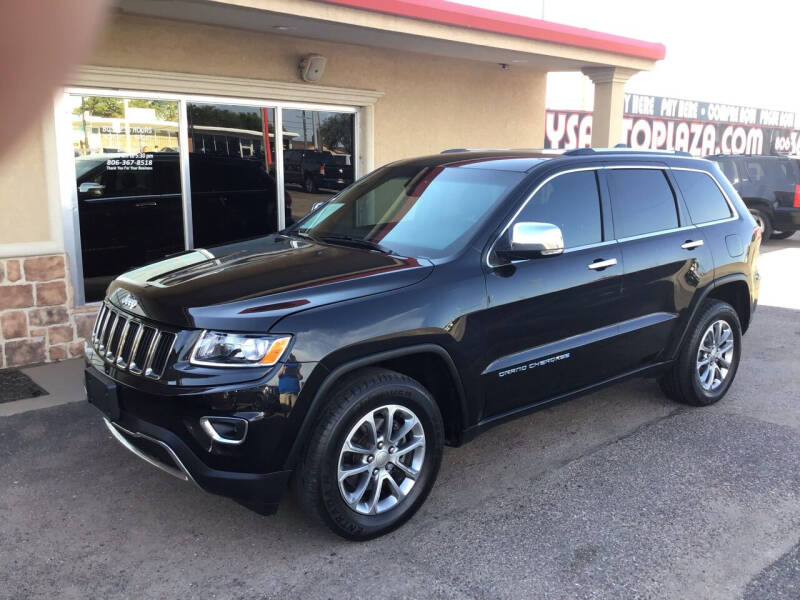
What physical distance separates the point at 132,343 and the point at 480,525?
6.40ft

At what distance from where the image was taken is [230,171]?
7.96 m

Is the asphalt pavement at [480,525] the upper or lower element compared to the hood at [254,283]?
lower

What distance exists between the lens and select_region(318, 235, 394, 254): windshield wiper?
13.6 feet

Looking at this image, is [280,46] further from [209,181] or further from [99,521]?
[99,521]

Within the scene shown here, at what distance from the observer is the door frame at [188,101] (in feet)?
21.7

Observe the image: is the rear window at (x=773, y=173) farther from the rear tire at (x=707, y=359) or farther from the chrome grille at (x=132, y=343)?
the chrome grille at (x=132, y=343)

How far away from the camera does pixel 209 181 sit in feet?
25.5

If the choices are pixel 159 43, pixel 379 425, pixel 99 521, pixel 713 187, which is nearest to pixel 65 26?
pixel 379 425

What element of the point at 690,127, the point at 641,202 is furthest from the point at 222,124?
the point at 690,127

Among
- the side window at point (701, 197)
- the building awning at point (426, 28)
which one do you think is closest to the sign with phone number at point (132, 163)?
the building awning at point (426, 28)

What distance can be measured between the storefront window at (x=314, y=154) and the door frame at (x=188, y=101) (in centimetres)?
Answer: 8

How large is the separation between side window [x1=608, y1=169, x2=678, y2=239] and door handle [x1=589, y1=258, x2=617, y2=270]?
0.23 meters

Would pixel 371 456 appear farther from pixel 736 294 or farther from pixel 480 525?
pixel 736 294

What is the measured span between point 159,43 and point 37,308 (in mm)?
2756
